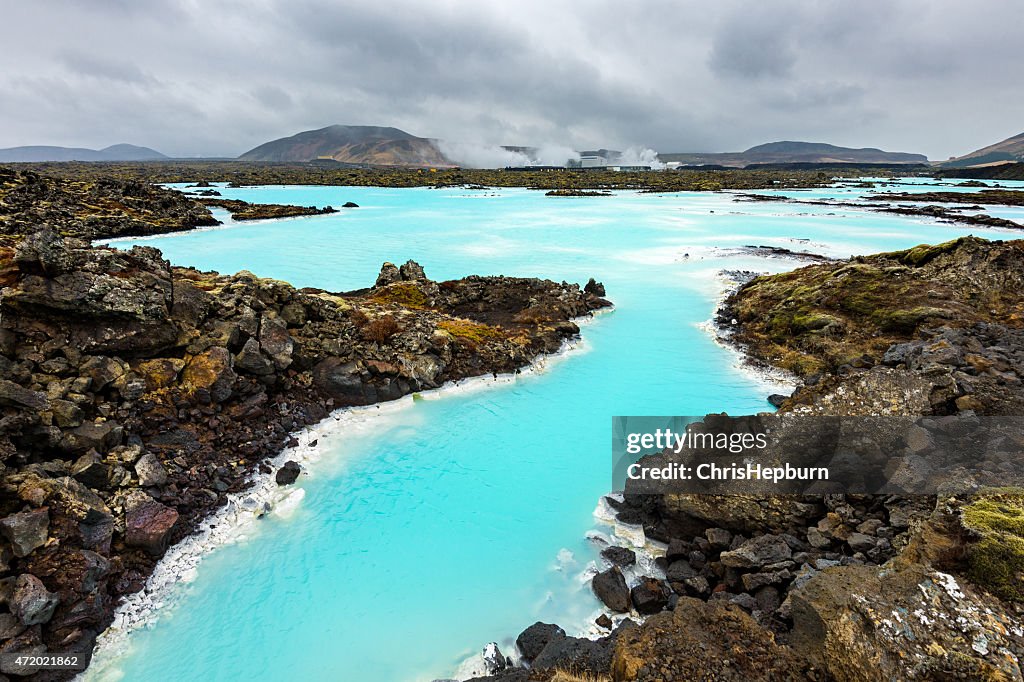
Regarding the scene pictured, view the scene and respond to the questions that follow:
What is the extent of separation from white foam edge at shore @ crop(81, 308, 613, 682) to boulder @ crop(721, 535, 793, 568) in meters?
7.53

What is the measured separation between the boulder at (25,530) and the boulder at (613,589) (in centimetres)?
767

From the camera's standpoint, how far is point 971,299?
57.5 feet

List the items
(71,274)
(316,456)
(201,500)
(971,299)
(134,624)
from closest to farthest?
(134,624)
(201,500)
(71,274)
(316,456)
(971,299)

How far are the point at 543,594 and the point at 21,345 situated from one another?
Answer: 420 inches

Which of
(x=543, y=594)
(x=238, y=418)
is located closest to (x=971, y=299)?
(x=543, y=594)

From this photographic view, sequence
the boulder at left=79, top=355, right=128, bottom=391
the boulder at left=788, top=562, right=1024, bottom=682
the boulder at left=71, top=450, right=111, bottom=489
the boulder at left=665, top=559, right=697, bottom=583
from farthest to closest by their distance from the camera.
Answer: the boulder at left=79, top=355, right=128, bottom=391, the boulder at left=71, top=450, right=111, bottom=489, the boulder at left=665, top=559, right=697, bottom=583, the boulder at left=788, top=562, right=1024, bottom=682

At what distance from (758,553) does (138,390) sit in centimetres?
1153

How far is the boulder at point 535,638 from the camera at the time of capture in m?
6.37

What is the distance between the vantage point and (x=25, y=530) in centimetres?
666

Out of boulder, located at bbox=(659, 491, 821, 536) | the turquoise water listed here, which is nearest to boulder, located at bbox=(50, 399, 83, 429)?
the turquoise water

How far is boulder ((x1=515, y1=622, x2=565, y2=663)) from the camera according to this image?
6367 mm

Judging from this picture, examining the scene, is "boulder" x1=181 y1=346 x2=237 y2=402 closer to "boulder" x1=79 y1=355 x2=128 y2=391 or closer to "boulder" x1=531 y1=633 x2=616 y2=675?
"boulder" x1=79 y1=355 x2=128 y2=391

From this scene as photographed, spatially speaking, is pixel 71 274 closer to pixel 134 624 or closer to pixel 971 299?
pixel 134 624

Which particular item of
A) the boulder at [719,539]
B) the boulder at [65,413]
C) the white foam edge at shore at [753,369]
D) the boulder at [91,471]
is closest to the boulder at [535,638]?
the boulder at [719,539]
